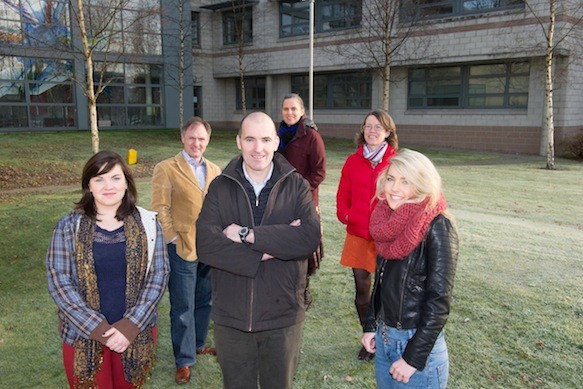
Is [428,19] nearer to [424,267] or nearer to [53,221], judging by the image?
[53,221]

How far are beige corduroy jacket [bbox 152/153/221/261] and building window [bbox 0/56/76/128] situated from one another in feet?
74.1

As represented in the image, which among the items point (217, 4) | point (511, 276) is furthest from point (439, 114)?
point (511, 276)

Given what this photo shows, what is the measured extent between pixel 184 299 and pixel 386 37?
19196mm

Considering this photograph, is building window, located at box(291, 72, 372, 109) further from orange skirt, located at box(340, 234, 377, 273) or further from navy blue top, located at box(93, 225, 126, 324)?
navy blue top, located at box(93, 225, 126, 324)

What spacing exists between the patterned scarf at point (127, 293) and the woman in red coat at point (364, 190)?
1.73m

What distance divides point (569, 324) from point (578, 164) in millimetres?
15833

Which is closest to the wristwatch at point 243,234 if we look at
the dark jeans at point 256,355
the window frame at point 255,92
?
the dark jeans at point 256,355

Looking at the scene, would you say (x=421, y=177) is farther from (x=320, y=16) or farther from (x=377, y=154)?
(x=320, y=16)

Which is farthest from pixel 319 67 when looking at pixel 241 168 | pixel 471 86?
pixel 241 168

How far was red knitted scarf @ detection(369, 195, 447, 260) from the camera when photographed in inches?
94.2

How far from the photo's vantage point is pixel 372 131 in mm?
3908

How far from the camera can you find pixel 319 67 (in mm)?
26797

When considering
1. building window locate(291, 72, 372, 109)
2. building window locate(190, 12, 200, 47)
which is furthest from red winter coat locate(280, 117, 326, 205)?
building window locate(190, 12, 200, 47)

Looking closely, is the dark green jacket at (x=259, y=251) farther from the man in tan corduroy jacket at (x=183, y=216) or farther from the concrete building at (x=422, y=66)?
the concrete building at (x=422, y=66)
